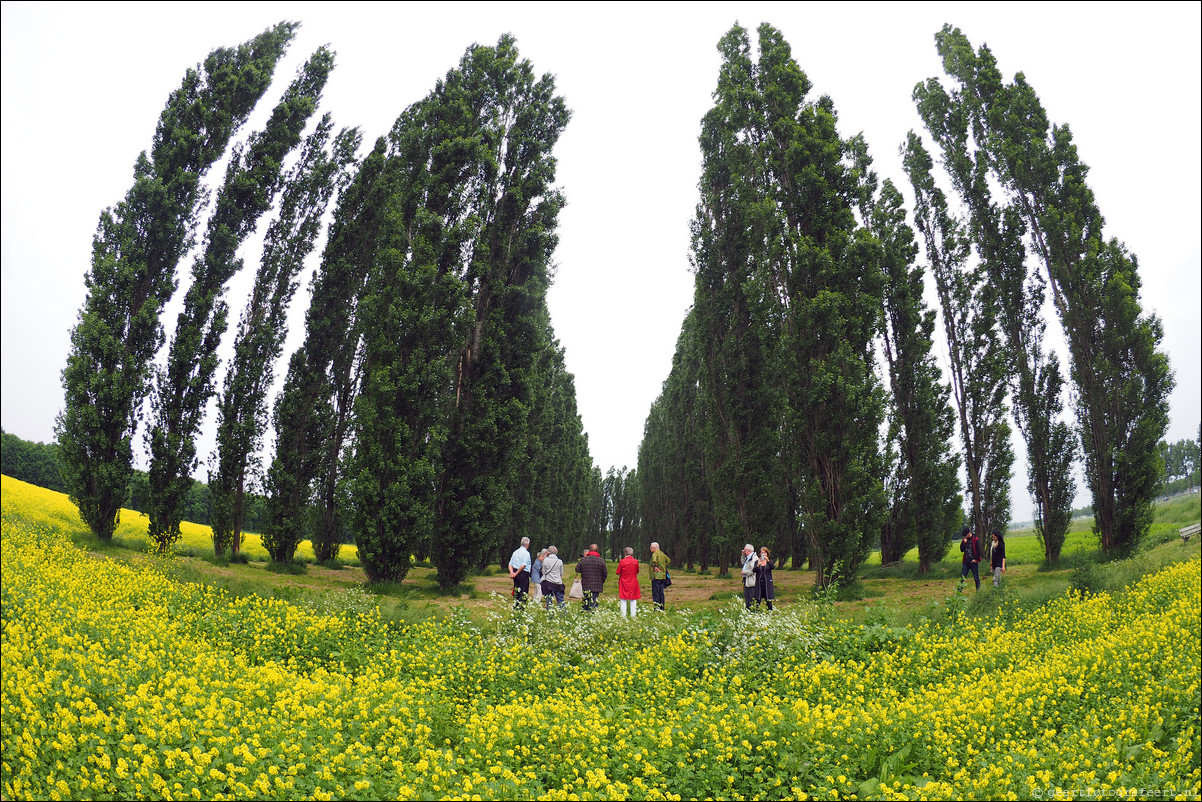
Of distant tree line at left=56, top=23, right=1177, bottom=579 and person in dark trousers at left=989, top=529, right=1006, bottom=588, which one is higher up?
distant tree line at left=56, top=23, right=1177, bottom=579

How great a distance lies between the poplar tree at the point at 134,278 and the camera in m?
16.4

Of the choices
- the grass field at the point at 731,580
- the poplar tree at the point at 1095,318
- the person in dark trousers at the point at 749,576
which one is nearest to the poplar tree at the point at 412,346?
the grass field at the point at 731,580

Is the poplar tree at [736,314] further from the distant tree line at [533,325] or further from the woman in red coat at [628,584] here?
the woman in red coat at [628,584]

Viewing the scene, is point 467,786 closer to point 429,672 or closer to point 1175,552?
point 429,672

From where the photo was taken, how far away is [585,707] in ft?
20.1

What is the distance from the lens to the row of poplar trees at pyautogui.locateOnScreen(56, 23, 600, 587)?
16422mm

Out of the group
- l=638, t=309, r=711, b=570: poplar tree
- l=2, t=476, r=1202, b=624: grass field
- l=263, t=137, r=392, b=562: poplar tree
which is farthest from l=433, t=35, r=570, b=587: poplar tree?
l=638, t=309, r=711, b=570: poplar tree

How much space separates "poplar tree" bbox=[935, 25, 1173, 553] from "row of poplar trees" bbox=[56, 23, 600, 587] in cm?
1591

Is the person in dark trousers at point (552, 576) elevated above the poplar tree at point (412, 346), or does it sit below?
below

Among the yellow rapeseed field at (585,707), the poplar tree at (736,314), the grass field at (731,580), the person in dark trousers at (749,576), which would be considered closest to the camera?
the yellow rapeseed field at (585,707)

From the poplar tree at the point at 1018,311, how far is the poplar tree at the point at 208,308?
2369 cm

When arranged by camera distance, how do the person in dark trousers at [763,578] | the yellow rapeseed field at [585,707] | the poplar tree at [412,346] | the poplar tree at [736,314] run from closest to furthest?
the yellow rapeseed field at [585,707] < the person in dark trousers at [763,578] < the poplar tree at [412,346] < the poplar tree at [736,314]

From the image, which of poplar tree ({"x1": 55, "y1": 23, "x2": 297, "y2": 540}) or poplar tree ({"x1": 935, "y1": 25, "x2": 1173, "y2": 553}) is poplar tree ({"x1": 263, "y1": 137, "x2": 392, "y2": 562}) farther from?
poplar tree ({"x1": 935, "y1": 25, "x2": 1173, "y2": 553})

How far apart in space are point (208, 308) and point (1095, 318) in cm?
2789
